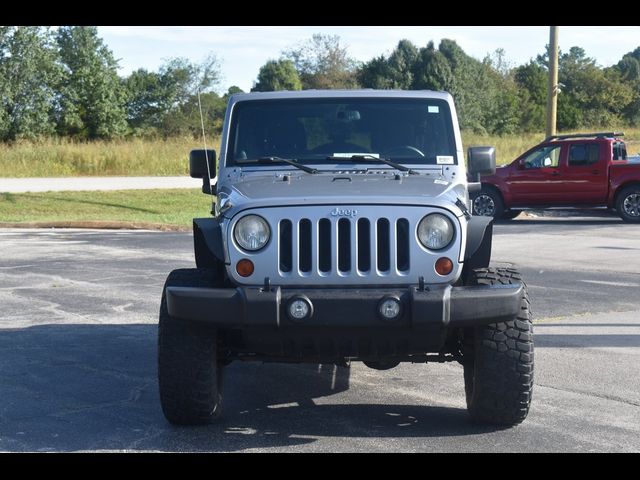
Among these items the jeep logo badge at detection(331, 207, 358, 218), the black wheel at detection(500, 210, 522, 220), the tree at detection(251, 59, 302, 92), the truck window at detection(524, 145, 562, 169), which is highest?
the tree at detection(251, 59, 302, 92)

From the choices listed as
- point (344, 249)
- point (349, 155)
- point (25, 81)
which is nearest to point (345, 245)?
point (344, 249)

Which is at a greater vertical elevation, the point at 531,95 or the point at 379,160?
the point at 531,95

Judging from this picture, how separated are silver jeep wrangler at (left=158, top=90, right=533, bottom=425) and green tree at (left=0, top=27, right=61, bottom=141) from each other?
48.0 meters

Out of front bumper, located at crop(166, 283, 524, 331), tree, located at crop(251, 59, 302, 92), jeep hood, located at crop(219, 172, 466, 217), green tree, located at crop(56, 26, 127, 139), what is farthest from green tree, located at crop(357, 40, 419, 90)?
front bumper, located at crop(166, 283, 524, 331)

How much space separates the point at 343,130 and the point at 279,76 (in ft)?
Result: 193

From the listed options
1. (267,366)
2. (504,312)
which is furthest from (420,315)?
(267,366)

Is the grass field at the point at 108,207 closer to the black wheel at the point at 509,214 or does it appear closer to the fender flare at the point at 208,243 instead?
the black wheel at the point at 509,214

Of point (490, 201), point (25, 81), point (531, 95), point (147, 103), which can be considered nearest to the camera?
point (490, 201)

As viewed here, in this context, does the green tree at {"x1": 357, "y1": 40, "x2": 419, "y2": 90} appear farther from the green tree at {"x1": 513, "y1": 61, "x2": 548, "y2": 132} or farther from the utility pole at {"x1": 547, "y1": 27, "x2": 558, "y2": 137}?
the utility pole at {"x1": 547, "y1": 27, "x2": 558, "y2": 137}

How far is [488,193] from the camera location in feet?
74.1

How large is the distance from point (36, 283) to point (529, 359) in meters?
7.98

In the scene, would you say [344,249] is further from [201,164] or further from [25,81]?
[25,81]

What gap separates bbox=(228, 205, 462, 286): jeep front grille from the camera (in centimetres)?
559

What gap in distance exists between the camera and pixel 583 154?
869 inches
